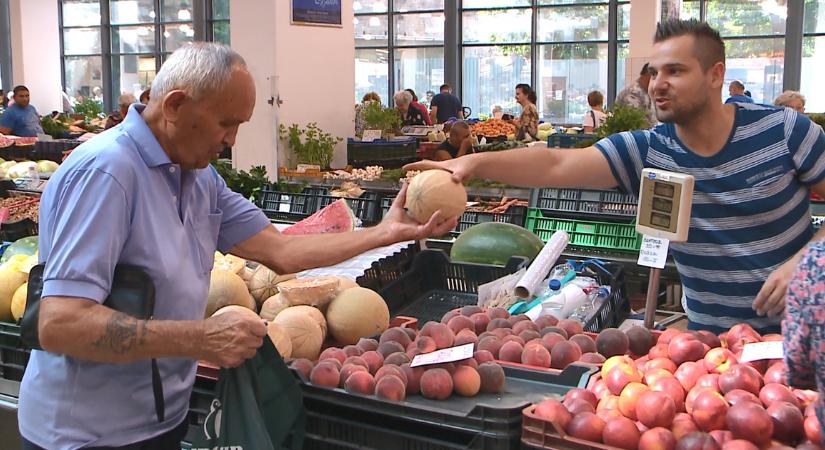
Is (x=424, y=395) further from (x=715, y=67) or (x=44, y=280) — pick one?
(x=715, y=67)

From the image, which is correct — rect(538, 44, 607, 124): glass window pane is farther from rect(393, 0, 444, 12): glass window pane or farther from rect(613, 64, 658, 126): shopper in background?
rect(613, 64, 658, 126): shopper in background

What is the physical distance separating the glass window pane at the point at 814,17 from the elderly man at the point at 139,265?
15335 mm

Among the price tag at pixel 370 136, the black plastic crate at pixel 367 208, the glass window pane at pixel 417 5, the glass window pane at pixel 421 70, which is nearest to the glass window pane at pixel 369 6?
the glass window pane at pixel 417 5

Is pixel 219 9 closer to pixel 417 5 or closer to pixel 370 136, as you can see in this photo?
pixel 417 5

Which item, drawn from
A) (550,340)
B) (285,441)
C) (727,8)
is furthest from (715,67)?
(727,8)

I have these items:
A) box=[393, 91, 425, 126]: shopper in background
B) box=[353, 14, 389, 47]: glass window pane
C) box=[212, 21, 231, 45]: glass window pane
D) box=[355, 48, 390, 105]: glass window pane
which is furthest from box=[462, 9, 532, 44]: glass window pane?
box=[393, 91, 425, 126]: shopper in background

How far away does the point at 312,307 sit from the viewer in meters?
2.70

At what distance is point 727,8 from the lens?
1563cm

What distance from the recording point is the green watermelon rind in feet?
11.4

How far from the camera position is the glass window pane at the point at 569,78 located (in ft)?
54.8

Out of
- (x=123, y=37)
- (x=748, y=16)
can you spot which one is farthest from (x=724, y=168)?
(x=123, y=37)

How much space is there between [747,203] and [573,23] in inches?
590

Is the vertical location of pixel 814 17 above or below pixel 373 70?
above

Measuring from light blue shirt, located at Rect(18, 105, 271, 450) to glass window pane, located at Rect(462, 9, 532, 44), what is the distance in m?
16.1
